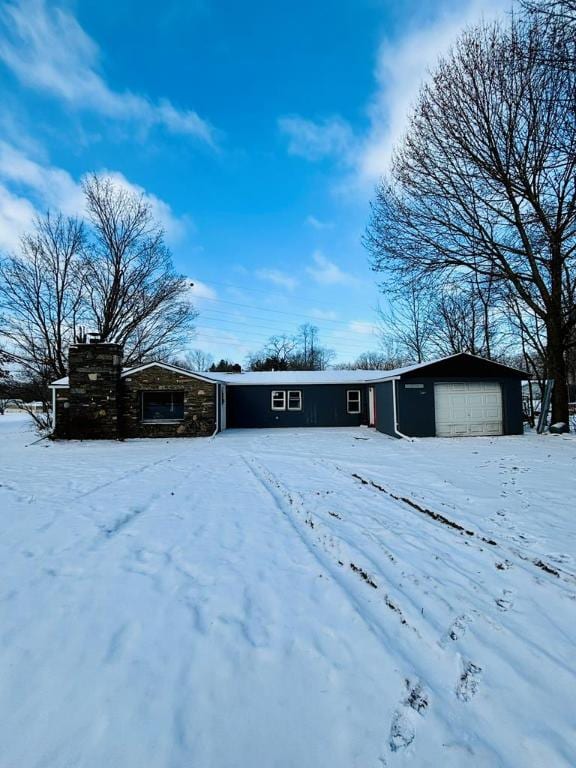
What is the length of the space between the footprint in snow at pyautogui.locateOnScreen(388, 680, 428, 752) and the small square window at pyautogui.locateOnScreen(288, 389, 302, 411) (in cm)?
1719

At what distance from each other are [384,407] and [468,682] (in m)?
14.5

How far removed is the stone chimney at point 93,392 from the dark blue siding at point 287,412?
6118 mm

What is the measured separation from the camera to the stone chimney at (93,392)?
1449 cm

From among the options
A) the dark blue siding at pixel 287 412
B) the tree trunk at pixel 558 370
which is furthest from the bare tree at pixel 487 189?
the dark blue siding at pixel 287 412

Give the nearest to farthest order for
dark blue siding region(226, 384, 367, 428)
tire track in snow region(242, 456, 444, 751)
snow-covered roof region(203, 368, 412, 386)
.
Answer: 1. tire track in snow region(242, 456, 444, 751)
2. snow-covered roof region(203, 368, 412, 386)
3. dark blue siding region(226, 384, 367, 428)

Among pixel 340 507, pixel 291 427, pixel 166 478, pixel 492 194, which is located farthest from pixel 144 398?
pixel 492 194

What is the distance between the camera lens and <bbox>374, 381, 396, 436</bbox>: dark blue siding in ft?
50.1

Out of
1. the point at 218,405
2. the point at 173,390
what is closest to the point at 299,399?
the point at 218,405

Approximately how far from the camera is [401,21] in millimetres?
9141

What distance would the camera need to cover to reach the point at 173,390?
15.5 meters

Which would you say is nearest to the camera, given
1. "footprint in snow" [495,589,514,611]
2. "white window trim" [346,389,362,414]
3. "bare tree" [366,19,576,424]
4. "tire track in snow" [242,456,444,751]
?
"tire track in snow" [242,456,444,751]

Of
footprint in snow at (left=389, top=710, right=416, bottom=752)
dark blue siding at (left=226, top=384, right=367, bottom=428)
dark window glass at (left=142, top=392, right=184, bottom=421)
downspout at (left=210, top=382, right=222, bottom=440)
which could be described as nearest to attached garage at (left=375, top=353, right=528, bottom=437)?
dark blue siding at (left=226, top=384, right=367, bottom=428)

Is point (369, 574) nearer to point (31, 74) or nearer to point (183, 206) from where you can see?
point (31, 74)

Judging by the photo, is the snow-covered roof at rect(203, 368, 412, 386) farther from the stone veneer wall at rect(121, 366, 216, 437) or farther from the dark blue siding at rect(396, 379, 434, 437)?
the dark blue siding at rect(396, 379, 434, 437)
